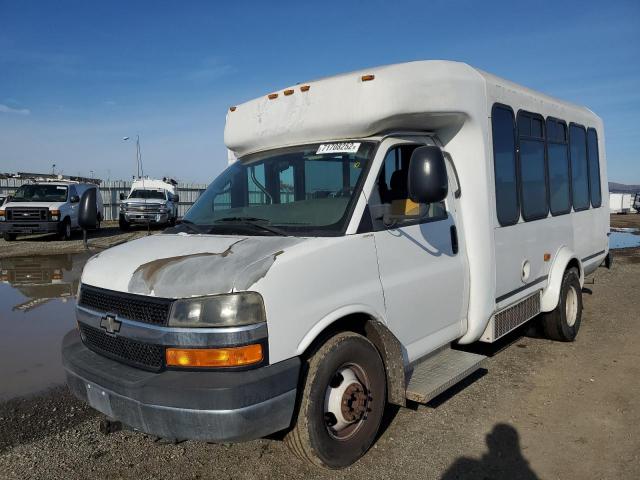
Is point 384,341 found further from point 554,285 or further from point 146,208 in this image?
point 146,208

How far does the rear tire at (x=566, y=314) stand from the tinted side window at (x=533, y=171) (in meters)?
1.04

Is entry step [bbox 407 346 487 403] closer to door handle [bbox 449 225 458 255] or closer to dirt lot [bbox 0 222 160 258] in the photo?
door handle [bbox 449 225 458 255]

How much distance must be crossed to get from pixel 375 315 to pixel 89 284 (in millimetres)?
1888

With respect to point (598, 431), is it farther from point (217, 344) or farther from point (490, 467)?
point (217, 344)

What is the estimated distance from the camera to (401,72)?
3.83 metres

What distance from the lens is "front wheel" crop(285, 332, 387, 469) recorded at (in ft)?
10.1

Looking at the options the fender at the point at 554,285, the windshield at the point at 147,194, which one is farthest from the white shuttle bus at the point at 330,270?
the windshield at the point at 147,194

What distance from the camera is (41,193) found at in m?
18.7

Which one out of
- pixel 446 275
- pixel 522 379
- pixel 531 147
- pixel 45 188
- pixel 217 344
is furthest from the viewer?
pixel 45 188

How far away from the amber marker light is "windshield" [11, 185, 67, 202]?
18020mm

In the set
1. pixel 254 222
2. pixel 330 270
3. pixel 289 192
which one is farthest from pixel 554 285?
pixel 254 222

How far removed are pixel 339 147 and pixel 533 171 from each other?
264 cm

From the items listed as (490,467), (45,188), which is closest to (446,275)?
(490,467)

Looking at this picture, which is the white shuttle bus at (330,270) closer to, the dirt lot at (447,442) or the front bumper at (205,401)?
the front bumper at (205,401)
